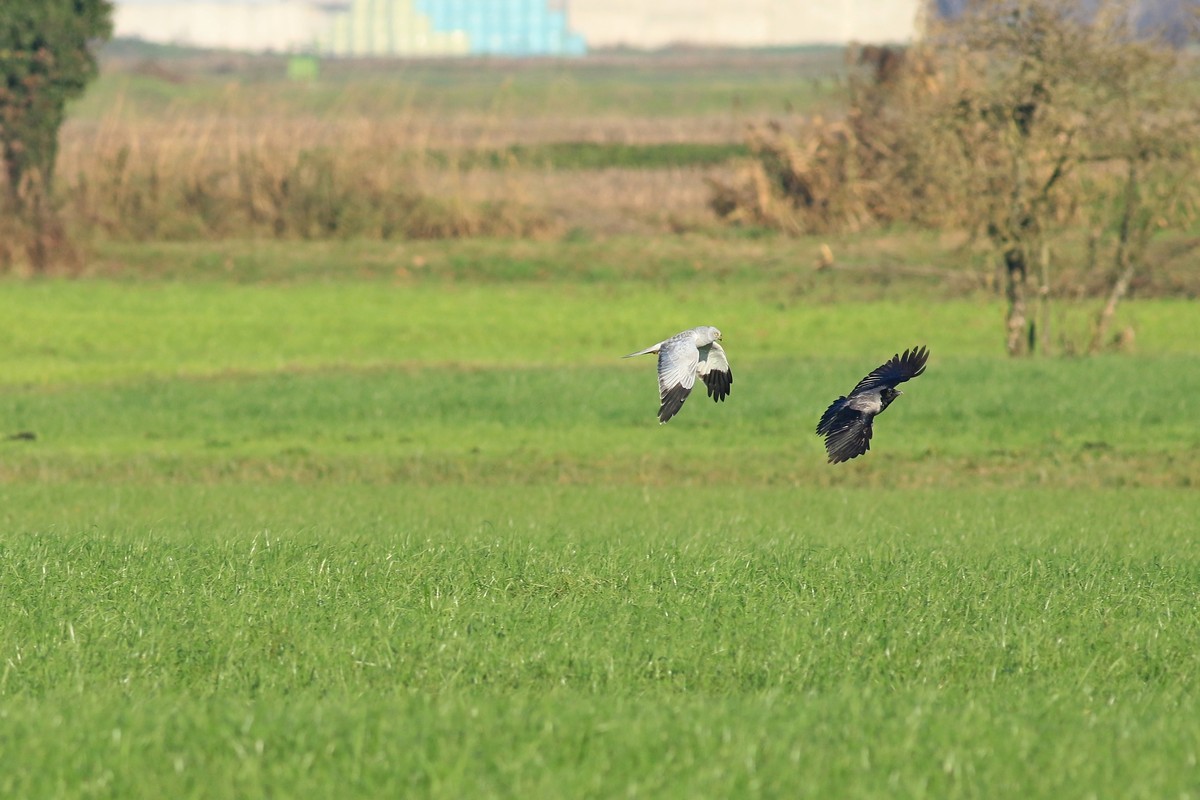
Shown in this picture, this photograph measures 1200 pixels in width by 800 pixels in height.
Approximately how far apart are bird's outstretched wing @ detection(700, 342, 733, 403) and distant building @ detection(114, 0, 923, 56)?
166 m

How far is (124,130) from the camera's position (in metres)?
47.0

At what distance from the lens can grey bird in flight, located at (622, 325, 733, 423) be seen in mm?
9812

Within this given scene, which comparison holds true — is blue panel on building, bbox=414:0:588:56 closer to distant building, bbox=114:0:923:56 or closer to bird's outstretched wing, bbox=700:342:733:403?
distant building, bbox=114:0:923:56

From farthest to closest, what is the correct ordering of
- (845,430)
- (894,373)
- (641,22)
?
(641,22) < (894,373) < (845,430)

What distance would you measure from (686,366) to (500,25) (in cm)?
18489

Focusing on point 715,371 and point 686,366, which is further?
point 715,371

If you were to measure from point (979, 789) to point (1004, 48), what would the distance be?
70.4 feet

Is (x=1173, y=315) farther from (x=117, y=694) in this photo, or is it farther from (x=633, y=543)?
(x=117, y=694)

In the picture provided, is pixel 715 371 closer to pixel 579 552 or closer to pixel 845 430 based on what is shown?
pixel 845 430

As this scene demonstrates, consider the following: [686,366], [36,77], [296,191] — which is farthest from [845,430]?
[296,191]

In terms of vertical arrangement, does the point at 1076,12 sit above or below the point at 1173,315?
above

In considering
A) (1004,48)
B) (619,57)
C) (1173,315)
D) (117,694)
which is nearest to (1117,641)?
(117,694)

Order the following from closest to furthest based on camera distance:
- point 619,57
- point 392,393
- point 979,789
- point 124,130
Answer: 1. point 979,789
2. point 392,393
3. point 124,130
4. point 619,57

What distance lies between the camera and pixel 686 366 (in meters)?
10.0
